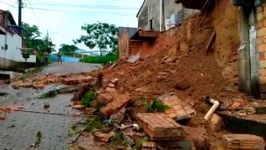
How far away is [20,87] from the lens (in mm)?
13664

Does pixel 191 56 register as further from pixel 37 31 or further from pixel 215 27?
pixel 37 31

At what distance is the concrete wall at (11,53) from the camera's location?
20505 mm

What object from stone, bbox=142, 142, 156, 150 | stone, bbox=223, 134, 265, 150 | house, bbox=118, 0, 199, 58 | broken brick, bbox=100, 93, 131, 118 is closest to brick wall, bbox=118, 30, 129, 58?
house, bbox=118, 0, 199, 58

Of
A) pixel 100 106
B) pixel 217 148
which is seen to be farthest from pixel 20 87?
pixel 217 148

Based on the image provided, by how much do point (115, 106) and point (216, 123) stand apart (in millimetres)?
2340

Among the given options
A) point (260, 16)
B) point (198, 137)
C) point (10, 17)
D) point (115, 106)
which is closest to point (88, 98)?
point (115, 106)

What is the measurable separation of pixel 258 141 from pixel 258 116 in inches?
42.8

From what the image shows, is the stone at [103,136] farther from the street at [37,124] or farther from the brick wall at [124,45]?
the brick wall at [124,45]

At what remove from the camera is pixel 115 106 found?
708 centimetres

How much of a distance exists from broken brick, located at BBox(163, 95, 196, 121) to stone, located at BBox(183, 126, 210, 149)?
505 mm

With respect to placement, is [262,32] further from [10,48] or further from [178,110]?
[10,48]

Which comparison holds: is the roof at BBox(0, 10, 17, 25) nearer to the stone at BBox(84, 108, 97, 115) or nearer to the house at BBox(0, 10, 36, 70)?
the house at BBox(0, 10, 36, 70)

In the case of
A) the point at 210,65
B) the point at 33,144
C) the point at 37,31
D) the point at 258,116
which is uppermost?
the point at 37,31

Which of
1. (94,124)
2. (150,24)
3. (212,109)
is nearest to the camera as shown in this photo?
(212,109)
